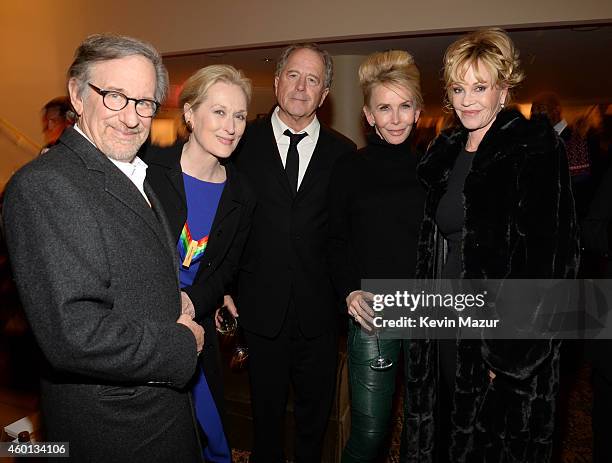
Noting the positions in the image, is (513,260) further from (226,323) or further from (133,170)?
(226,323)

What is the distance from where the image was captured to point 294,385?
2.45 meters

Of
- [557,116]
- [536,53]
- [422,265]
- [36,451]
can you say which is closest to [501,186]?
[422,265]

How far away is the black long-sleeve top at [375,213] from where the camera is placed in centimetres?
210

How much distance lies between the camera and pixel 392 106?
6.75 feet

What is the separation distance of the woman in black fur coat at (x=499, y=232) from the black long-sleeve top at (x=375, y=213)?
0.19m

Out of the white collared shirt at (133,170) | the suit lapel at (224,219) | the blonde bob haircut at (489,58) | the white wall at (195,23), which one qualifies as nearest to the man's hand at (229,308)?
the suit lapel at (224,219)

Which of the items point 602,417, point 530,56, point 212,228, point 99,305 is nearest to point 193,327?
point 99,305

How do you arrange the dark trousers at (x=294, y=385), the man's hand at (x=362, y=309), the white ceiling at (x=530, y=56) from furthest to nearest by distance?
the white ceiling at (x=530, y=56)
the dark trousers at (x=294, y=385)
the man's hand at (x=362, y=309)

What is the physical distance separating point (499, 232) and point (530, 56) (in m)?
6.81

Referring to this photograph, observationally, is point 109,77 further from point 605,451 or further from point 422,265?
point 605,451

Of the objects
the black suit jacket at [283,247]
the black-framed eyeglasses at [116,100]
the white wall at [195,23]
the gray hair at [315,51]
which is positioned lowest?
the black suit jacket at [283,247]

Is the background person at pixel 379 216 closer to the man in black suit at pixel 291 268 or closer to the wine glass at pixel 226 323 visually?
the man in black suit at pixel 291 268

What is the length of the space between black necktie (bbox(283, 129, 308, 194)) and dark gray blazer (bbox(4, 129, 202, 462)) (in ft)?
3.26

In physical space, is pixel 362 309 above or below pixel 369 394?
above
